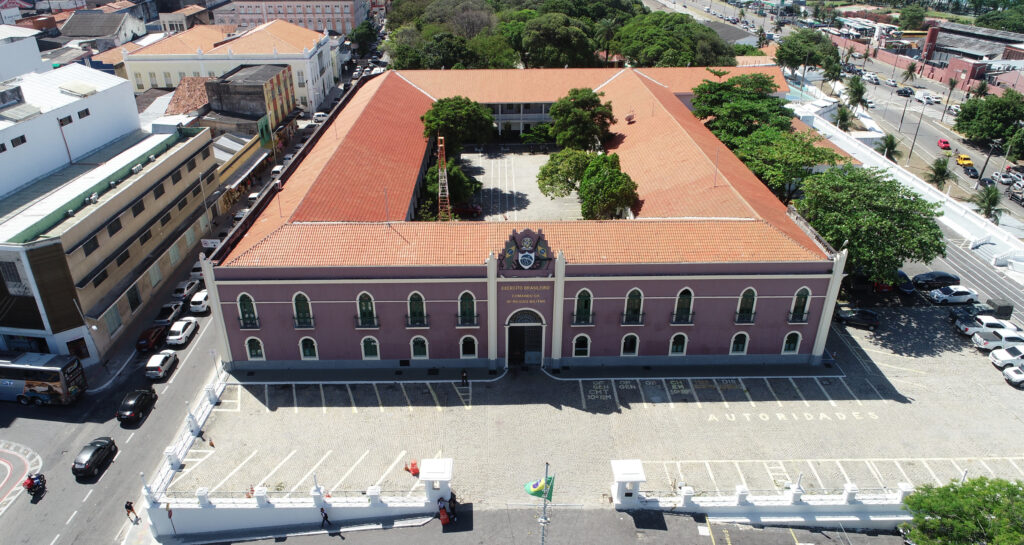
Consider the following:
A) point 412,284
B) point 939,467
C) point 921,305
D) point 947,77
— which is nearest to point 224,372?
point 412,284

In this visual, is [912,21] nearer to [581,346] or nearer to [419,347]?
[581,346]

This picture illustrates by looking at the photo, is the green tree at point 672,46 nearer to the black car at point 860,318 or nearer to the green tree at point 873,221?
the green tree at point 873,221

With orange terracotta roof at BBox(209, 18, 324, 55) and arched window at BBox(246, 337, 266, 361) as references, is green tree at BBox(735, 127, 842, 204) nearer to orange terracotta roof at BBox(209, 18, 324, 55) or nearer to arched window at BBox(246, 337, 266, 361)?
arched window at BBox(246, 337, 266, 361)

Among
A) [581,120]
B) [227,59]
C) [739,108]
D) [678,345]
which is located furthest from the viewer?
[227,59]

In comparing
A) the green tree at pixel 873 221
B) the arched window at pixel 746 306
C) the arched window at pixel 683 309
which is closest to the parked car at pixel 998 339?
the green tree at pixel 873 221

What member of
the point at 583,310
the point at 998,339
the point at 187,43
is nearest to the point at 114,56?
the point at 187,43

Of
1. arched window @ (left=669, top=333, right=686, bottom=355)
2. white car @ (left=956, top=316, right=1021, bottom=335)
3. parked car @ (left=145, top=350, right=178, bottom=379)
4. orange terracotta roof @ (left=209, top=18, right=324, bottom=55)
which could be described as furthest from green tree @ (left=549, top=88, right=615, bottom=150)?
parked car @ (left=145, top=350, right=178, bottom=379)
